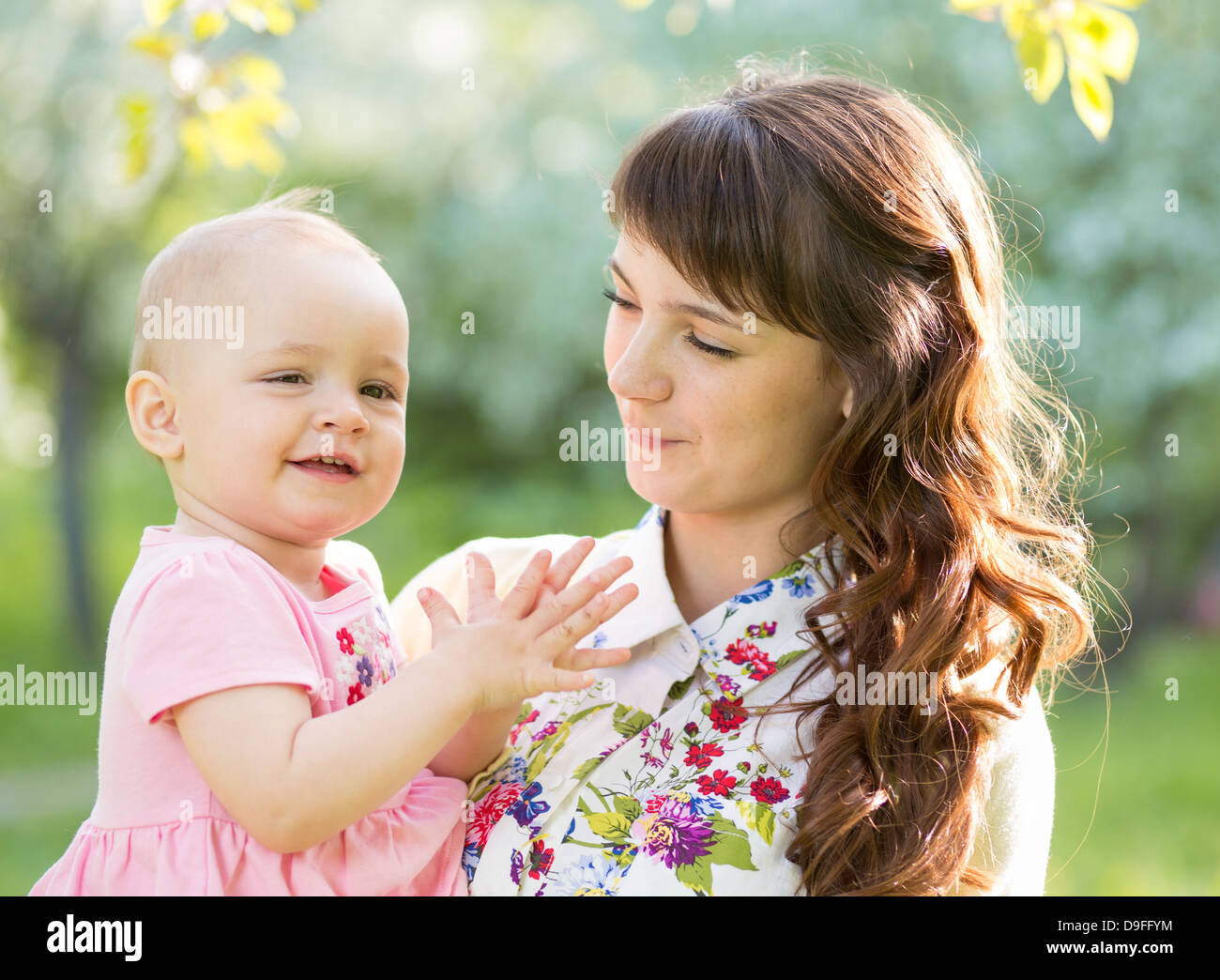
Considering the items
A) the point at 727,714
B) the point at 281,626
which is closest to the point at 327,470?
the point at 281,626

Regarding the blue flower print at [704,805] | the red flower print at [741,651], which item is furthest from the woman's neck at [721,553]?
the blue flower print at [704,805]

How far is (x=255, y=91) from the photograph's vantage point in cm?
281

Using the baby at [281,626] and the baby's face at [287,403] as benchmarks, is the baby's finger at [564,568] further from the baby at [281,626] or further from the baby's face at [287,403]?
the baby's face at [287,403]

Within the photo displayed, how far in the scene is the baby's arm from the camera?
1.47m

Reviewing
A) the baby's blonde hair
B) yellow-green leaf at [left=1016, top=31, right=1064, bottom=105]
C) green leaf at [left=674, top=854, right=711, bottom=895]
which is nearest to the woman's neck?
green leaf at [left=674, top=854, right=711, bottom=895]

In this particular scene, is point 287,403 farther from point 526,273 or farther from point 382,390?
point 526,273

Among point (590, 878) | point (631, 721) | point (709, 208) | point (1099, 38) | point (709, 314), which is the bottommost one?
point (590, 878)

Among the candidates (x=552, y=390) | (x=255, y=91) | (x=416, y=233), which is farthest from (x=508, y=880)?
(x=416, y=233)

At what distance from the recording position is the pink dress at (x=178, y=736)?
1.52 metres

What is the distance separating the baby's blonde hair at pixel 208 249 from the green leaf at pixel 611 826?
2.99 ft

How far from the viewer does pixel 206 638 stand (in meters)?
1.52

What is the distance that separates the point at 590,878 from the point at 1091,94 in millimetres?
1674

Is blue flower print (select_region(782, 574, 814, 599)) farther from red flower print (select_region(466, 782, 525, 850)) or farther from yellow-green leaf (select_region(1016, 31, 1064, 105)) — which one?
yellow-green leaf (select_region(1016, 31, 1064, 105))
